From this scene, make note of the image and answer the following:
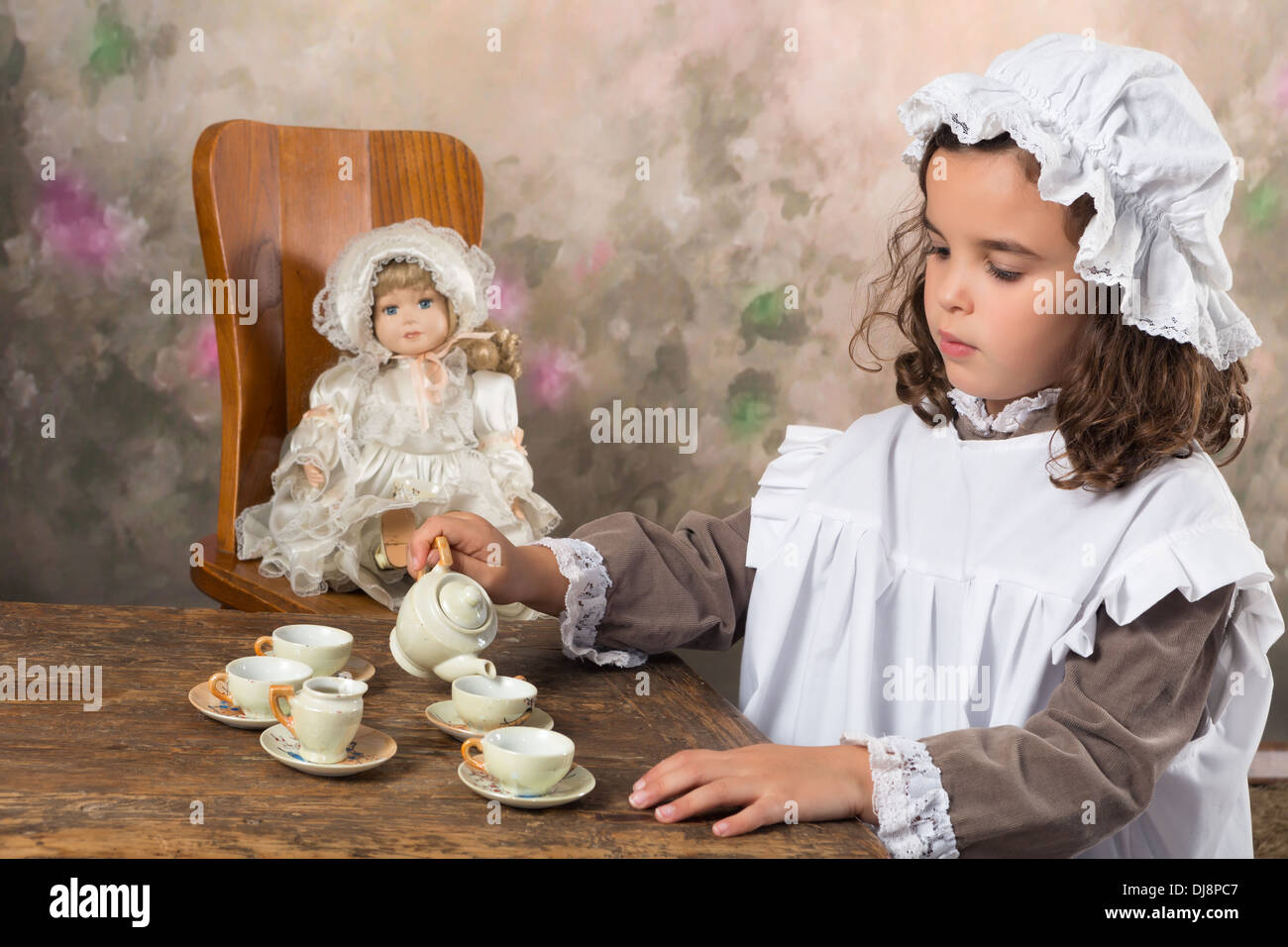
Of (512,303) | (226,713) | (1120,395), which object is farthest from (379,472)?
(1120,395)

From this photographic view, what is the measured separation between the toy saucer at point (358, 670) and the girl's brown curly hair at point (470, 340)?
4.20ft

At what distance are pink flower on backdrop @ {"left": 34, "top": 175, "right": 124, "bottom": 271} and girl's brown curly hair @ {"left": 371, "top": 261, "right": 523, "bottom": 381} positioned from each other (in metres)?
1.05

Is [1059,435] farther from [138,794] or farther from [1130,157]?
[138,794]

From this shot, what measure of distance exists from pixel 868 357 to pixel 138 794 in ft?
9.40

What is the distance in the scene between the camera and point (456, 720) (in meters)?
1.26

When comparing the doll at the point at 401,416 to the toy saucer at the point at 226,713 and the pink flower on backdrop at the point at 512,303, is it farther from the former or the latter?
the toy saucer at the point at 226,713

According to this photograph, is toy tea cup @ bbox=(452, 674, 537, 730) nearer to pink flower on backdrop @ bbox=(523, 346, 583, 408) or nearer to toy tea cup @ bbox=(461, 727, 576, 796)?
toy tea cup @ bbox=(461, 727, 576, 796)

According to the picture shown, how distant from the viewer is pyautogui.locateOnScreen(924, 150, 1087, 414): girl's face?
1.33 m

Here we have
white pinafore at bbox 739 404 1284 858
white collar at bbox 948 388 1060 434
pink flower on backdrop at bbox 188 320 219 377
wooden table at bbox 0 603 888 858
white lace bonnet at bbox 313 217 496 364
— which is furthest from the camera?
pink flower on backdrop at bbox 188 320 219 377

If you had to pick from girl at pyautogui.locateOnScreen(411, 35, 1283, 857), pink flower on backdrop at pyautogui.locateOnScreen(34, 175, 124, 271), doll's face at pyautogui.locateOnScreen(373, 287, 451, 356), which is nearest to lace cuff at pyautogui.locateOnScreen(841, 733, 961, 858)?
girl at pyautogui.locateOnScreen(411, 35, 1283, 857)

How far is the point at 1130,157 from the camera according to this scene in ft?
4.22

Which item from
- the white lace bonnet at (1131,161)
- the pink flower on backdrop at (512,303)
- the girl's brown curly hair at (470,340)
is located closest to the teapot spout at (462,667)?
Answer: the white lace bonnet at (1131,161)

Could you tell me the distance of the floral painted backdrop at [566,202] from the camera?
3191 millimetres
